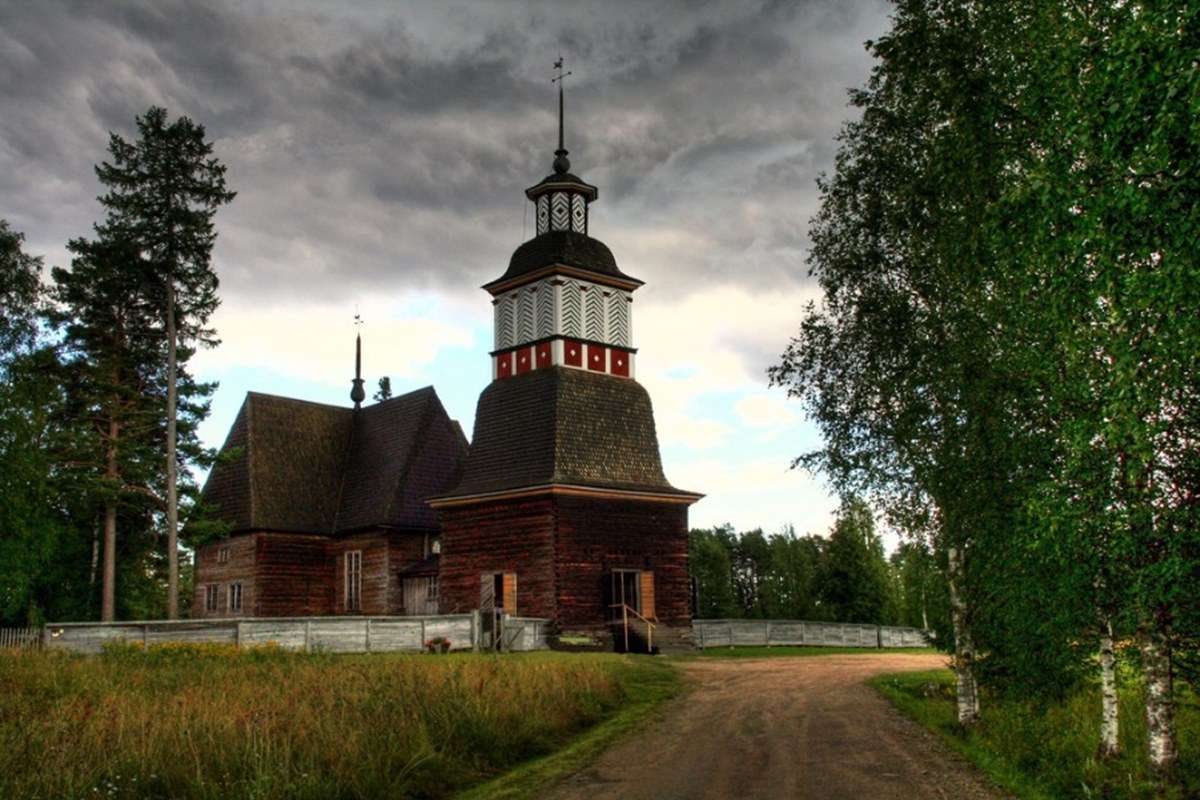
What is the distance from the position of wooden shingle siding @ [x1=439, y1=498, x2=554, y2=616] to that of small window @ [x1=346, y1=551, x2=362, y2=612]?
18.6 feet

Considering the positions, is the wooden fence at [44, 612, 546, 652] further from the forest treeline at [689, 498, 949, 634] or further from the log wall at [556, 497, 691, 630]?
the forest treeline at [689, 498, 949, 634]

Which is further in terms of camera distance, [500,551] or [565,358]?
[565,358]

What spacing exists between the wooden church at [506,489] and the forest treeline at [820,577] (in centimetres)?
872

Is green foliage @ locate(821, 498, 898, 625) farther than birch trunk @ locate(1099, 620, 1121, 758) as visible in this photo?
Yes

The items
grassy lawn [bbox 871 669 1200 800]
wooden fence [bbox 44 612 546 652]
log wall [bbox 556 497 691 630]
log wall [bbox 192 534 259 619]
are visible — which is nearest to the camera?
grassy lawn [bbox 871 669 1200 800]

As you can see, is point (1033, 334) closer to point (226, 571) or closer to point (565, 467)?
point (565, 467)

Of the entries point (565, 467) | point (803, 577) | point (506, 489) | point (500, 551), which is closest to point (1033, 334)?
point (565, 467)

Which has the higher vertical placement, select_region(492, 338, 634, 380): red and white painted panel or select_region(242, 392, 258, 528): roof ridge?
select_region(492, 338, 634, 380): red and white painted panel

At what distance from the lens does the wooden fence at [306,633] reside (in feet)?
88.1

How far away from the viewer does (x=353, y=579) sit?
4369 cm

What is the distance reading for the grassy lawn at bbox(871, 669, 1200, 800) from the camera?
44.9 feet

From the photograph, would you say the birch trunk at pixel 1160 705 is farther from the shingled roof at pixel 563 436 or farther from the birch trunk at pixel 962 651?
the shingled roof at pixel 563 436

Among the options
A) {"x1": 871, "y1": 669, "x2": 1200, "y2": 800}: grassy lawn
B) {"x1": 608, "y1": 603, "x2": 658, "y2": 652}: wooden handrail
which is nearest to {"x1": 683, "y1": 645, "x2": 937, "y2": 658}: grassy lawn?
{"x1": 608, "y1": 603, "x2": 658, "y2": 652}: wooden handrail

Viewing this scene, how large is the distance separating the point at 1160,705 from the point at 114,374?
38.6 m
